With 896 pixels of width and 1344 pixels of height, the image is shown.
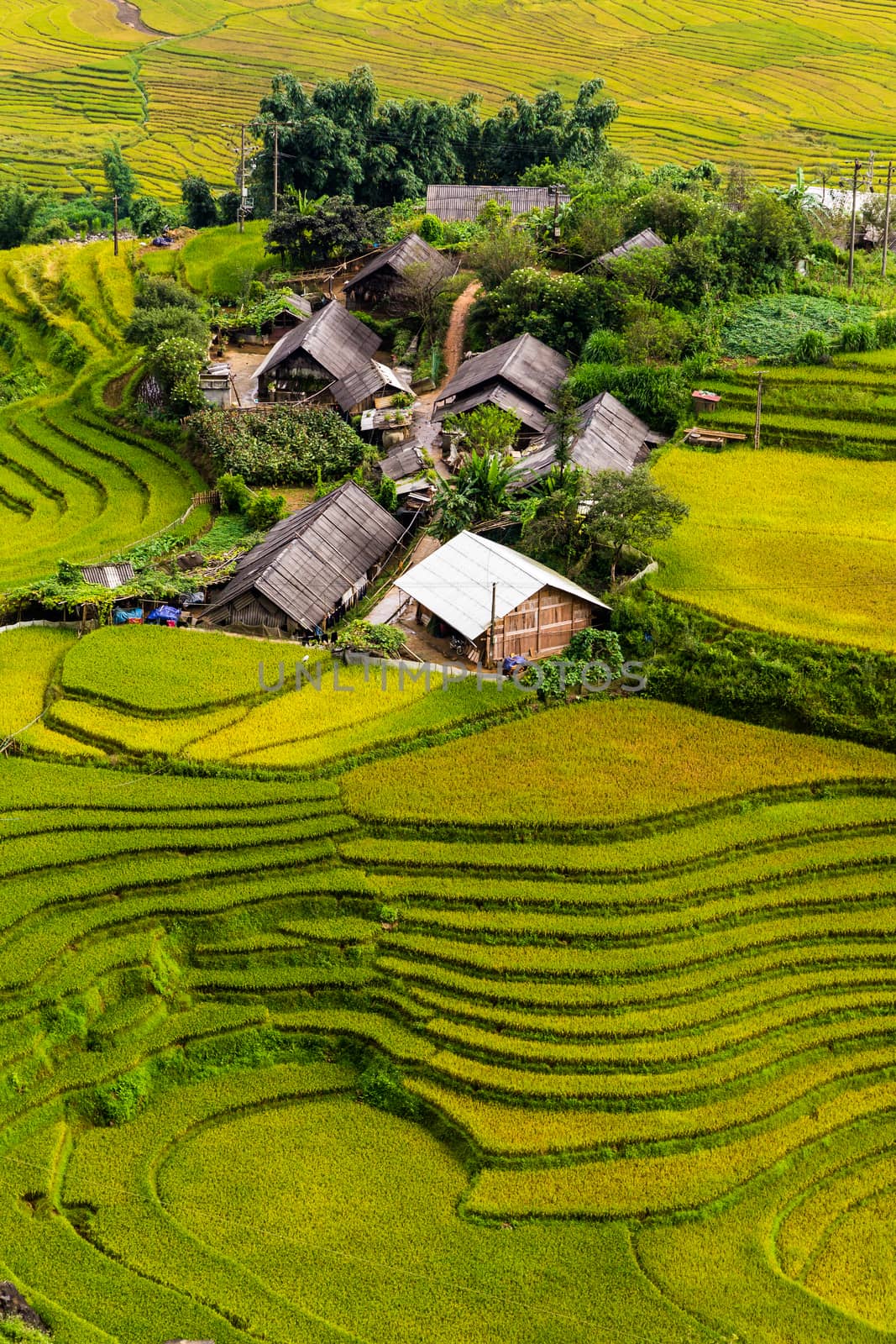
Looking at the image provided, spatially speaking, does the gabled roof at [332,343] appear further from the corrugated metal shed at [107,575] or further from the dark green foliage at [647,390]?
the corrugated metal shed at [107,575]

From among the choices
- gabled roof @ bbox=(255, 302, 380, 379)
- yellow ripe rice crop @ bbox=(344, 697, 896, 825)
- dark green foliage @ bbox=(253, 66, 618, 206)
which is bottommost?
yellow ripe rice crop @ bbox=(344, 697, 896, 825)

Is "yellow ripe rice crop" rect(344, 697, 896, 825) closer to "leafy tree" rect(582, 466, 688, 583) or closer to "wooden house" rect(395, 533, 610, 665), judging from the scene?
"wooden house" rect(395, 533, 610, 665)

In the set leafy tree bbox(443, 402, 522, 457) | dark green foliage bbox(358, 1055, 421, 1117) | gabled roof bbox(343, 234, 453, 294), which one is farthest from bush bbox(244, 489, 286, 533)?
dark green foliage bbox(358, 1055, 421, 1117)

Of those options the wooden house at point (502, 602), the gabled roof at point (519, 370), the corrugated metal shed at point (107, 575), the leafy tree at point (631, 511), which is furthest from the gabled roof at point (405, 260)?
the wooden house at point (502, 602)

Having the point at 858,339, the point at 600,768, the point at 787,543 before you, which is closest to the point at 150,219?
the point at 858,339

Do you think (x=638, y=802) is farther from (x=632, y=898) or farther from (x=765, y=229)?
(x=765, y=229)

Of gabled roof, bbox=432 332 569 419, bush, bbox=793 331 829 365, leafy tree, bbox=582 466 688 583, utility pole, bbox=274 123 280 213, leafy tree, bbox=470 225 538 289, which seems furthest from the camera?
utility pole, bbox=274 123 280 213
